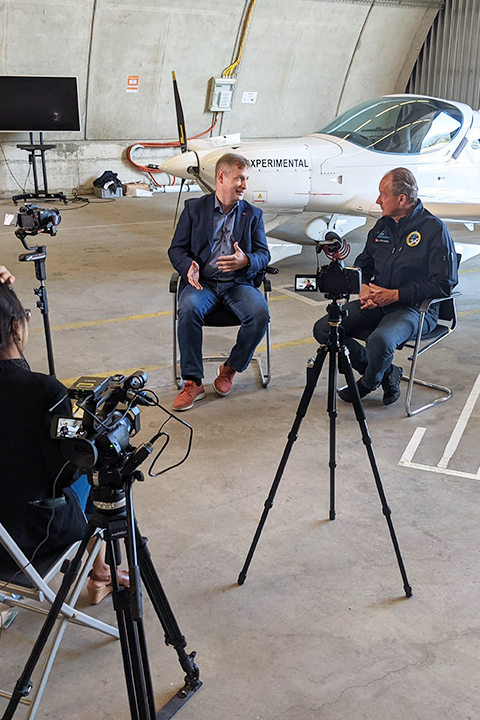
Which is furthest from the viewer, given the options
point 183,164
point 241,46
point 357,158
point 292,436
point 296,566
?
point 241,46

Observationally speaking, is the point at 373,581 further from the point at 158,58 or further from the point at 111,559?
the point at 158,58

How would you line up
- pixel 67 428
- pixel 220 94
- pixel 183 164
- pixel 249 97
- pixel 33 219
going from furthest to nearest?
pixel 249 97, pixel 220 94, pixel 183 164, pixel 33 219, pixel 67 428

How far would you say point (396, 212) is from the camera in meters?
3.67

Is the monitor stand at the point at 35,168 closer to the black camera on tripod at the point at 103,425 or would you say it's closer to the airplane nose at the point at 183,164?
the airplane nose at the point at 183,164

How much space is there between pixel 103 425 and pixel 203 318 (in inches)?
94.8

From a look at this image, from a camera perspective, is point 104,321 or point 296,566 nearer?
point 296,566

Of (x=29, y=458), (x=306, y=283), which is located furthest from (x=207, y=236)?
(x=29, y=458)

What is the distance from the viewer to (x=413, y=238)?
3678 millimetres

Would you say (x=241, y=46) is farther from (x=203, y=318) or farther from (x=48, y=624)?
(x=48, y=624)

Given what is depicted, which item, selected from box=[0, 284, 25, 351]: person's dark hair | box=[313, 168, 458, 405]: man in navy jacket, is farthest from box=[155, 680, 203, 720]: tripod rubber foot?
box=[313, 168, 458, 405]: man in navy jacket

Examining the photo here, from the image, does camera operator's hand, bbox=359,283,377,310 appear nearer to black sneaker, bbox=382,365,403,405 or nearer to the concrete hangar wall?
black sneaker, bbox=382,365,403,405

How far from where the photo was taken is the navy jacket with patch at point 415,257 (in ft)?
11.8

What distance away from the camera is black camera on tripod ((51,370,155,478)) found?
1426 millimetres

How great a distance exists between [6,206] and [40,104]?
1702mm
